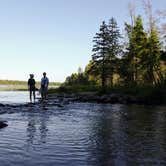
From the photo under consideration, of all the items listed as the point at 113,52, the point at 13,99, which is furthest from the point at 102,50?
the point at 13,99

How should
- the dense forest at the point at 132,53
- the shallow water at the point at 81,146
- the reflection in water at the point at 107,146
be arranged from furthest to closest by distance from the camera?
the dense forest at the point at 132,53 < the reflection in water at the point at 107,146 < the shallow water at the point at 81,146

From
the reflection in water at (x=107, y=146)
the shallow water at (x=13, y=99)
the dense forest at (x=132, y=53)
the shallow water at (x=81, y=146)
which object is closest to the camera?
the shallow water at (x=81, y=146)

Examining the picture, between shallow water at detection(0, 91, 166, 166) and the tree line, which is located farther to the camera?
the tree line

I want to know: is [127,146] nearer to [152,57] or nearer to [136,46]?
[152,57]

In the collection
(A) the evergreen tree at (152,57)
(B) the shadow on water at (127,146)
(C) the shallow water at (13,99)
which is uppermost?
(A) the evergreen tree at (152,57)

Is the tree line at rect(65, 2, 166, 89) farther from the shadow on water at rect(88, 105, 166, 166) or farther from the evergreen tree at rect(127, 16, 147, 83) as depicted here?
the shadow on water at rect(88, 105, 166, 166)

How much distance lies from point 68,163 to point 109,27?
190 feet

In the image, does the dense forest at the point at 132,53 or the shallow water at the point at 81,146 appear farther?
the dense forest at the point at 132,53

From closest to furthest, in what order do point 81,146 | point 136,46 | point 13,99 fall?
point 81,146, point 13,99, point 136,46

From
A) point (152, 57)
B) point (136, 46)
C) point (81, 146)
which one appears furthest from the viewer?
point (136, 46)

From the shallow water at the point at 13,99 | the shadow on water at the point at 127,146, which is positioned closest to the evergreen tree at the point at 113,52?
the shallow water at the point at 13,99

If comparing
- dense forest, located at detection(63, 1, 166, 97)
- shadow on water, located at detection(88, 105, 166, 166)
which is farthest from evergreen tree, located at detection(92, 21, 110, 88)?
shadow on water, located at detection(88, 105, 166, 166)

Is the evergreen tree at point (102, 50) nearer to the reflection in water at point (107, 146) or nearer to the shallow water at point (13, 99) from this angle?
the shallow water at point (13, 99)

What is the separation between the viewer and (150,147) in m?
8.29
